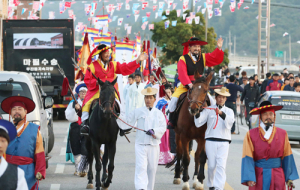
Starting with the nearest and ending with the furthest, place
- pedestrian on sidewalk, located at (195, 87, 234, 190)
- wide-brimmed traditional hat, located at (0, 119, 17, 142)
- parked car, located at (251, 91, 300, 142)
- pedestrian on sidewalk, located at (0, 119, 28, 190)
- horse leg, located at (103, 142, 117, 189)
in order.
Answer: pedestrian on sidewalk, located at (0, 119, 28, 190), wide-brimmed traditional hat, located at (0, 119, 17, 142), pedestrian on sidewalk, located at (195, 87, 234, 190), horse leg, located at (103, 142, 117, 189), parked car, located at (251, 91, 300, 142)

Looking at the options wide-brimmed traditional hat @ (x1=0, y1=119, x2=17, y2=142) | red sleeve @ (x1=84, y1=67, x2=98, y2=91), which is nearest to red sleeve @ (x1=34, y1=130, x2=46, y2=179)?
wide-brimmed traditional hat @ (x1=0, y1=119, x2=17, y2=142)

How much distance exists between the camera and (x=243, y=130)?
1936 cm

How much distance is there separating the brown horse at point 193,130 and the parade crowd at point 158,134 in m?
0.04

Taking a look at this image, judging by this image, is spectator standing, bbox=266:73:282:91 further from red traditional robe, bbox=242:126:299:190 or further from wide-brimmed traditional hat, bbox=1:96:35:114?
wide-brimmed traditional hat, bbox=1:96:35:114

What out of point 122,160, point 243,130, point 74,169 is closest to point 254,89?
point 243,130

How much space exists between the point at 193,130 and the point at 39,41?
43.9 feet

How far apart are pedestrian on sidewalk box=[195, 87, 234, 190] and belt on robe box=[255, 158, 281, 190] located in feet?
6.22

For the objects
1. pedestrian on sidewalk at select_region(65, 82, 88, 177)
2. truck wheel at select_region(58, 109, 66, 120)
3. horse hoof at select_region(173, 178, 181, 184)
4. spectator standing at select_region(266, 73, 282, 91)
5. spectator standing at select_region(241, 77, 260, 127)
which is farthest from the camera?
truck wheel at select_region(58, 109, 66, 120)

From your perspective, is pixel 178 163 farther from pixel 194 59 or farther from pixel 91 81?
pixel 91 81

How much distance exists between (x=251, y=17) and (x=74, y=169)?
152 m

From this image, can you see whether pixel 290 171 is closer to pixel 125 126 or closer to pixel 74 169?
pixel 125 126

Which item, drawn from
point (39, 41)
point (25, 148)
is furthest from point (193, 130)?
point (39, 41)

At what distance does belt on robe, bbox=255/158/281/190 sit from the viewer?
6.19 metres

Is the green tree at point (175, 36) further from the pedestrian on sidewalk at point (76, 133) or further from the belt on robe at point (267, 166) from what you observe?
the belt on robe at point (267, 166)
